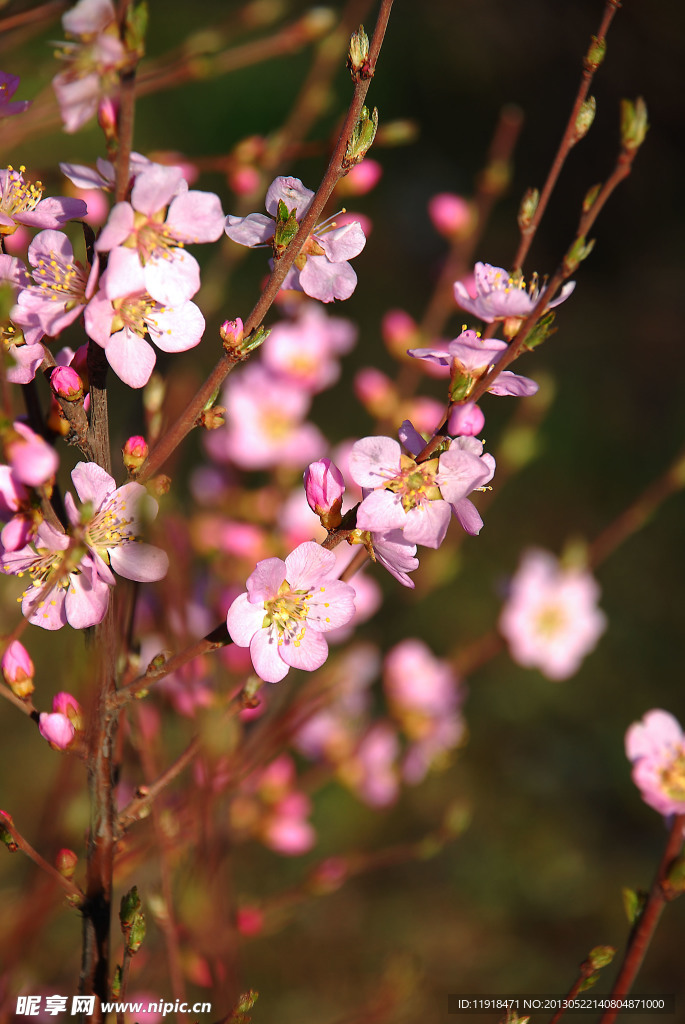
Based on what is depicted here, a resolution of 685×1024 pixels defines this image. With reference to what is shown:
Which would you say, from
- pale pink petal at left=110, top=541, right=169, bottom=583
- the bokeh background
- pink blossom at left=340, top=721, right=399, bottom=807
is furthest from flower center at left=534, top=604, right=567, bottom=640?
pale pink petal at left=110, top=541, right=169, bottom=583

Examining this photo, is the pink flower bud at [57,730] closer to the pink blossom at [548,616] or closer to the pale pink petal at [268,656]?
the pale pink petal at [268,656]

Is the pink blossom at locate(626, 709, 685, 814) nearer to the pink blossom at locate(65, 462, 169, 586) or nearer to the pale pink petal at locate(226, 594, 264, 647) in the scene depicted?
the pale pink petal at locate(226, 594, 264, 647)

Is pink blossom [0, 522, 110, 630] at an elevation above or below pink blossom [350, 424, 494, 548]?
below

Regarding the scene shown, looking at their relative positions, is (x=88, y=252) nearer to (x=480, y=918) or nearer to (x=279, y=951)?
(x=279, y=951)

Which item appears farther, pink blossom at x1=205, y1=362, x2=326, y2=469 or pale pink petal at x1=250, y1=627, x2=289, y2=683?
pink blossom at x1=205, y1=362, x2=326, y2=469

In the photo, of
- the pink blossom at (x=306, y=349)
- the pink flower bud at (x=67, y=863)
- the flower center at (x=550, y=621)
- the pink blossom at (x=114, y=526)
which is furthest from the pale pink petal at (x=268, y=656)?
the flower center at (x=550, y=621)

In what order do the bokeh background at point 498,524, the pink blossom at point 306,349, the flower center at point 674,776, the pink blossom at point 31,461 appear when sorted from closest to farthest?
the pink blossom at point 31,461 → the flower center at point 674,776 → the pink blossom at point 306,349 → the bokeh background at point 498,524

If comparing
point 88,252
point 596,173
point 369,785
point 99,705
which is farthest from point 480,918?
point 596,173
